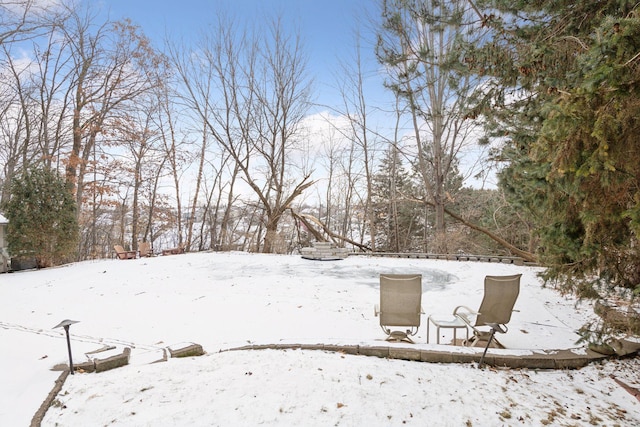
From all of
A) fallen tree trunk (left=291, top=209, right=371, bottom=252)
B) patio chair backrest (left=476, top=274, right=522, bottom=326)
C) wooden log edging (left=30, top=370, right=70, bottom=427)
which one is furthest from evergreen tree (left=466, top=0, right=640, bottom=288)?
fallen tree trunk (left=291, top=209, right=371, bottom=252)

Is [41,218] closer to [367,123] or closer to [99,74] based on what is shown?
[99,74]

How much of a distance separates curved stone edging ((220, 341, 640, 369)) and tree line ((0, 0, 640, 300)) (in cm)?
77

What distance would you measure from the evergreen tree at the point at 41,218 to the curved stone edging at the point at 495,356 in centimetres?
984

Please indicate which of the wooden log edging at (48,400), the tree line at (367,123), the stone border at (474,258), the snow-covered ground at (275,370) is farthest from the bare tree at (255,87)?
the wooden log edging at (48,400)

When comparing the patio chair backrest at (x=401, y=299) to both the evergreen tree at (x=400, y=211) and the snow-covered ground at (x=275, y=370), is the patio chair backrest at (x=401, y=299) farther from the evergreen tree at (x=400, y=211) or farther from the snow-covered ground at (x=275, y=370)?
the evergreen tree at (x=400, y=211)

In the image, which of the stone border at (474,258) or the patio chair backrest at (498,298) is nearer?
the patio chair backrest at (498,298)

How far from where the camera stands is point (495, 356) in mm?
3229

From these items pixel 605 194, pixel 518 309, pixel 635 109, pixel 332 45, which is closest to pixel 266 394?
pixel 605 194

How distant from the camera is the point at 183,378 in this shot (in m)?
2.69

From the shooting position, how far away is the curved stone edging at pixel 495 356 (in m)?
3.19

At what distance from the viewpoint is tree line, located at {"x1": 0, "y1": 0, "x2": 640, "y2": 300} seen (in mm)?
2400

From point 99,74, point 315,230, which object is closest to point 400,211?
point 315,230

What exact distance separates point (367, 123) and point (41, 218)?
12.8m

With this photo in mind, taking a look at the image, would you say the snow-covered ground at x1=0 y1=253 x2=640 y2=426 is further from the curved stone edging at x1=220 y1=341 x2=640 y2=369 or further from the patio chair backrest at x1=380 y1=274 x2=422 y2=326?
the patio chair backrest at x1=380 y1=274 x2=422 y2=326
